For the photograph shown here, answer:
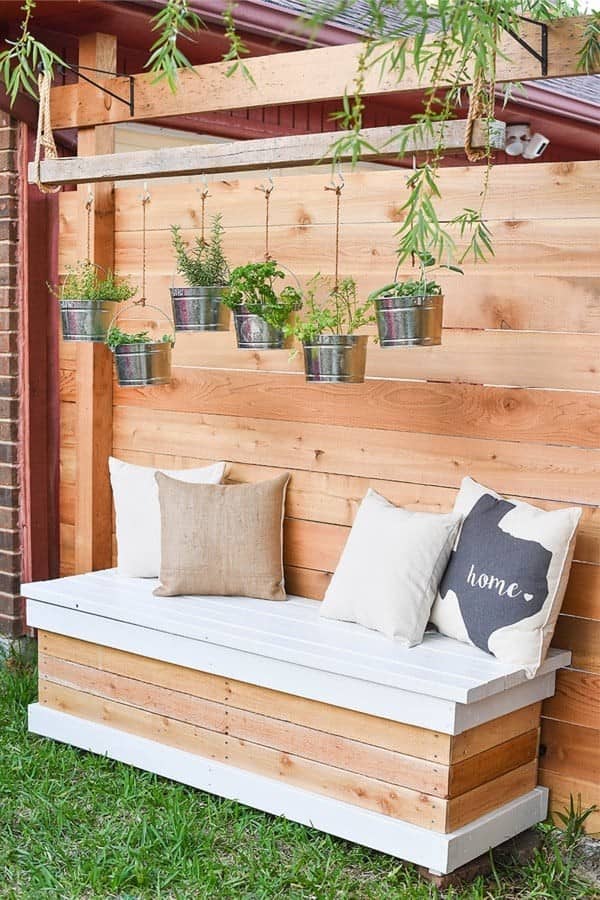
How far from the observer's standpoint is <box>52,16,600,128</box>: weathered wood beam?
3.17 meters

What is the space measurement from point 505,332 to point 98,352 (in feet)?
5.84

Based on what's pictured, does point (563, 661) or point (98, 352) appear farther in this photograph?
point (98, 352)


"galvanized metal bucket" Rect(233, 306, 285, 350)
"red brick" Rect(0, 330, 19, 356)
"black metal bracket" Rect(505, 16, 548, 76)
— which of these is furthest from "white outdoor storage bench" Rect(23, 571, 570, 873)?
"black metal bracket" Rect(505, 16, 548, 76)

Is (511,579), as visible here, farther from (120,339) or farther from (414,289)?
(120,339)

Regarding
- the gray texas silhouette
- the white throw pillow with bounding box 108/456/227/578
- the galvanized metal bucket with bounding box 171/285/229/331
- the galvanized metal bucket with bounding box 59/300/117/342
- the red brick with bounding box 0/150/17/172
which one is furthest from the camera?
the red brick with bounding box 0/150/17/172

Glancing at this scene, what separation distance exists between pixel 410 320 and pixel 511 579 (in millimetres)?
799

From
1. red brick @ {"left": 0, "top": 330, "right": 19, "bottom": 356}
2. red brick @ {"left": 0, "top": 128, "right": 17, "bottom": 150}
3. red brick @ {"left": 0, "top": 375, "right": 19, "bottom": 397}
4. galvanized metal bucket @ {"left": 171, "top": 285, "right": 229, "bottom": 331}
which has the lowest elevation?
red brick @ {"left": 0, "top": 375, "right": 19, "bottom": 397}

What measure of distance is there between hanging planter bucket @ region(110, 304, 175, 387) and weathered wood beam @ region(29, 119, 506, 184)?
61 centimetres

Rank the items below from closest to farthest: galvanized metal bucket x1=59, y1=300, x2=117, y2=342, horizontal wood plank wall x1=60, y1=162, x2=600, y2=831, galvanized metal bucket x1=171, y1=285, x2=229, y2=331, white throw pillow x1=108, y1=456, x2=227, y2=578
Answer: horizontal wood plank wall x1=60, y1=162, x2=600, y2=831 < galvanized metal bucket x1=171, y1=285, x2=229, y2=331 < galvanized metal bucket x1=59, y1=300, x2=117, y2=342 < white throw pillow x1=108, y1=456, x2=227, y2=578

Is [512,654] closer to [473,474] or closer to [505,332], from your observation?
[473,474]

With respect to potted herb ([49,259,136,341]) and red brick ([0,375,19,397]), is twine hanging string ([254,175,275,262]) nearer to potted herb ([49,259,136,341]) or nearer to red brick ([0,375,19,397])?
potted herb ([49,259,136,341])

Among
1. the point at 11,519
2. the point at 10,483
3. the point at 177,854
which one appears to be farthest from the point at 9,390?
the point at 177,854

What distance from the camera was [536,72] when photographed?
3.21m

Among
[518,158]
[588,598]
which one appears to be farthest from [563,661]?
[518,158]
